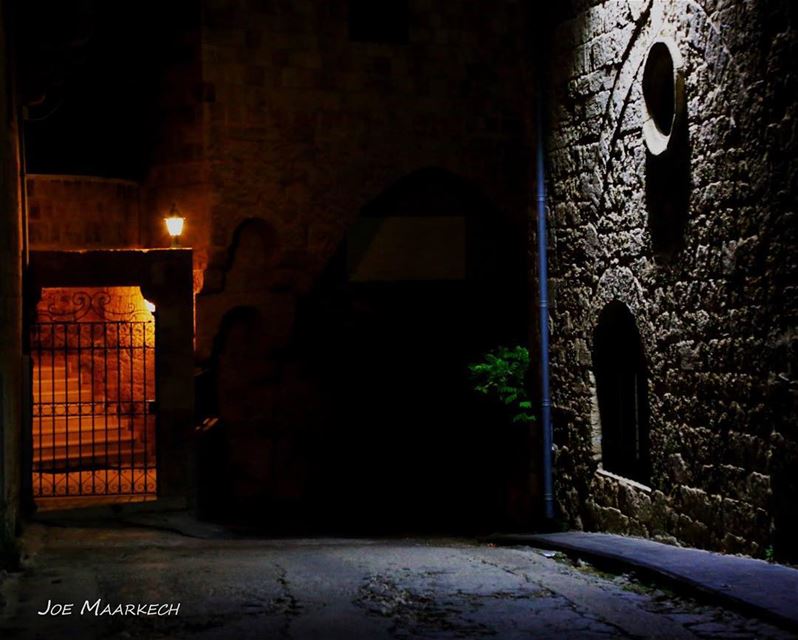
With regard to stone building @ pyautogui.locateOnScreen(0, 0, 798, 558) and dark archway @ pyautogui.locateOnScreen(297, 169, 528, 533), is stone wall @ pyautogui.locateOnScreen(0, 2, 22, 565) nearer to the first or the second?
stone building @ pyautogui.locateOnScreen(0, 0, 798, 558)

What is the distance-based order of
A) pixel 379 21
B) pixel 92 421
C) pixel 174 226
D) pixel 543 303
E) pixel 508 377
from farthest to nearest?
pixel 379 21 < pixel 174 226 < pixel 92 421 < pixel 508 377 < pixel 543 303

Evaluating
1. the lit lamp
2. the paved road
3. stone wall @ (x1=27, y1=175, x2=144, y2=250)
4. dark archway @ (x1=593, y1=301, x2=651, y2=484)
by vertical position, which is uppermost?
stone wall @ (x1=27, y1=175, x2=144, y2=250)

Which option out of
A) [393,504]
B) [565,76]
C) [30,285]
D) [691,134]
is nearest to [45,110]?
[30,285]

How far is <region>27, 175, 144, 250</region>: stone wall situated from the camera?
1620 cm

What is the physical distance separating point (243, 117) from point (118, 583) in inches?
352

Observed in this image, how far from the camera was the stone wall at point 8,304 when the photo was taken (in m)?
8.00

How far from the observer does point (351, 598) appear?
588 centimetres

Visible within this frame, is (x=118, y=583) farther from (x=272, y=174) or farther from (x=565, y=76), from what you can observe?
(x=272, y=174)

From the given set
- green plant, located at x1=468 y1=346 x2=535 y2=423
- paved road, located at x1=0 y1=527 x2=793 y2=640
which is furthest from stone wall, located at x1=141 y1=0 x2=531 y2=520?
paved road, located at x1=0 y1=527 x2=793 y2=640

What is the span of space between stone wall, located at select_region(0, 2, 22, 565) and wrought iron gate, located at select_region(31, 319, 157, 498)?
95.1 inches

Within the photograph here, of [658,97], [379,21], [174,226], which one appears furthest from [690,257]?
[379,21]

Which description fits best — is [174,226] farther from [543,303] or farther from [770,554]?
[770,554]

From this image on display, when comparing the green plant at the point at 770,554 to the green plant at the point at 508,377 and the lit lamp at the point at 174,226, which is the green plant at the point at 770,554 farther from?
the lit lamp at the point at 174,226

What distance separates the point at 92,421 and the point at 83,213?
4366 millimetres
